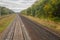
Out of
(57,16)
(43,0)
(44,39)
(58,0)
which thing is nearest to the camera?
(44,39)

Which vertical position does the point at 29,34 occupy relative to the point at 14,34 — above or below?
above

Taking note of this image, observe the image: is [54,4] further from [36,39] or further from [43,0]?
[36,39]

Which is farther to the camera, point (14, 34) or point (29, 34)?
point (14, 34)

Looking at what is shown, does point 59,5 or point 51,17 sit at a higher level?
point 59,5

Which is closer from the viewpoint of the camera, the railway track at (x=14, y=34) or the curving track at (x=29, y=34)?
the curving track at (x=29, y=34)

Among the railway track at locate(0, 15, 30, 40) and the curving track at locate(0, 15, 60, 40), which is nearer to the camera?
the curving track at locate(0, 15, 60, 40)

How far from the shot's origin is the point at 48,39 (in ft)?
55.5

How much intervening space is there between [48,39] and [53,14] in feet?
104

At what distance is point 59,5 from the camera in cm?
4481

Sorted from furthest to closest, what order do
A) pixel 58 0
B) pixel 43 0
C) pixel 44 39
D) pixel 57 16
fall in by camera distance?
pixel 43 0
pixel 57 16
pixel 58 0
pixel 44 39

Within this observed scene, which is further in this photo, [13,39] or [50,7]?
[50,7]

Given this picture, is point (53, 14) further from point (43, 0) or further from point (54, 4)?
point (43, 0)

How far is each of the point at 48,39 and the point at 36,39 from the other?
3.63 feet

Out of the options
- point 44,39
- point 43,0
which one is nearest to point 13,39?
point 44,39
